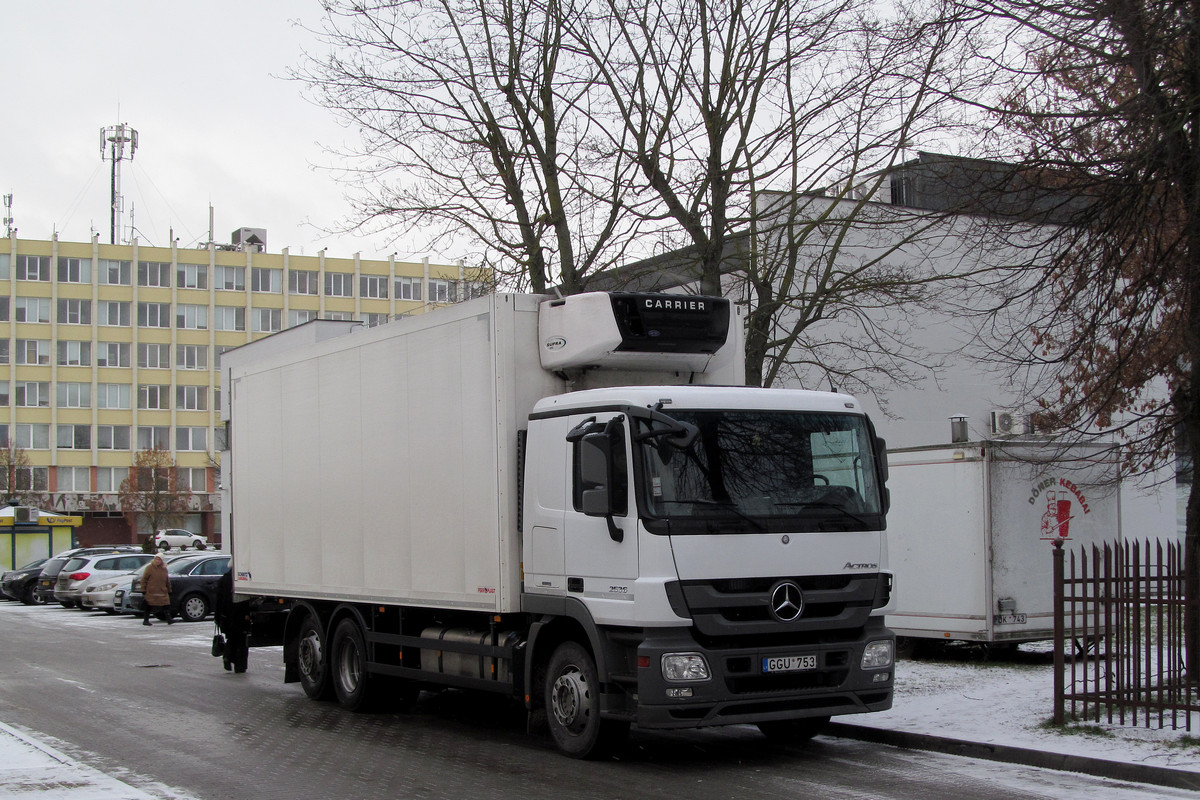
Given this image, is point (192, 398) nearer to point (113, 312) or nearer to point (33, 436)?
point (113, 312)

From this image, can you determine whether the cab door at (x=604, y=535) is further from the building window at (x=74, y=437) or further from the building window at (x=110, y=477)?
the building window at (x=74, y=437)

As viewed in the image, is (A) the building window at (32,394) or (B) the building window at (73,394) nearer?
(A) the building window at (32,394)

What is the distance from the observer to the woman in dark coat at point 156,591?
94.5ft

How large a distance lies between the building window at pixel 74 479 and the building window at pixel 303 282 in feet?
60.2

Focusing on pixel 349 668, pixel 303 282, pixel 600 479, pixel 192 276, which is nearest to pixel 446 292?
pixel 349 668

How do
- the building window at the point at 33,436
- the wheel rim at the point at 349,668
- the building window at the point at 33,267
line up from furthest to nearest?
the building window at the point at 33,267 < the building window at the point at 33,436 < the wheel rim at the point at 349,668

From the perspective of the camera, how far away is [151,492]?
75188mm

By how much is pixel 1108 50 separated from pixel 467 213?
28.3ft

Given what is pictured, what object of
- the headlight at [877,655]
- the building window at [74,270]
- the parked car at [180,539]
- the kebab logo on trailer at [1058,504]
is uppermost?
the building window at [74,270]

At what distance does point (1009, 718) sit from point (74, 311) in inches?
3166

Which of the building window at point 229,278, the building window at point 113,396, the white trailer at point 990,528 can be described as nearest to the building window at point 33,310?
the building window at point 113,396

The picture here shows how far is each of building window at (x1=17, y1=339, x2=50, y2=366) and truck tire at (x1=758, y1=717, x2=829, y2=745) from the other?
78.9m

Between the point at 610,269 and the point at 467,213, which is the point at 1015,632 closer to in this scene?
the point at 610,269

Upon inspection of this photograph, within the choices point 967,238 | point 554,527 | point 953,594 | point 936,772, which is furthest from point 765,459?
point 953,594
